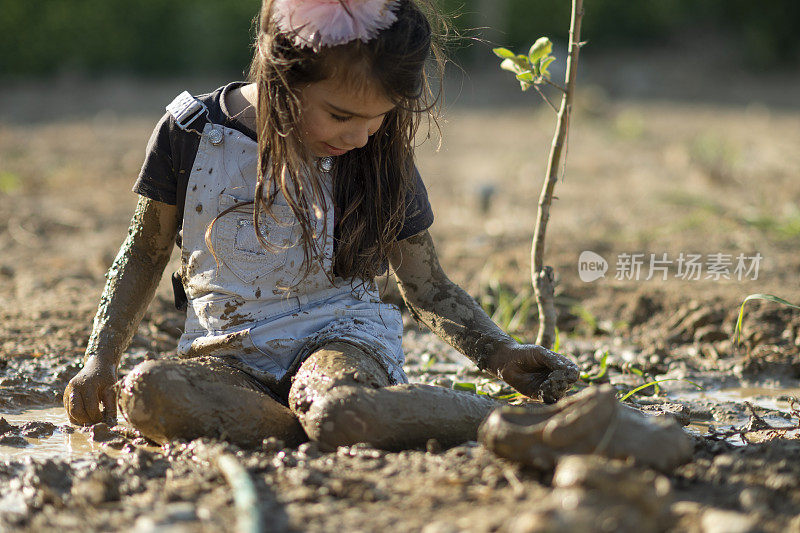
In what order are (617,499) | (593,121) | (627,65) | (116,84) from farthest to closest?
(627,65)
(116,84)
(593,121)
(617,499)

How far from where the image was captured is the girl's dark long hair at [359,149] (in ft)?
6.95

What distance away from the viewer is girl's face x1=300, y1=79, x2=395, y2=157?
84.2 inches

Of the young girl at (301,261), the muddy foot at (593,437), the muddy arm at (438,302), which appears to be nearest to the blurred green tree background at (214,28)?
the muddy arm at (438,302)

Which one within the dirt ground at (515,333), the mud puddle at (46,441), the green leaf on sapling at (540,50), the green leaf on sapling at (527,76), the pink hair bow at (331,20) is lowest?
the mud puddle at (46,441)

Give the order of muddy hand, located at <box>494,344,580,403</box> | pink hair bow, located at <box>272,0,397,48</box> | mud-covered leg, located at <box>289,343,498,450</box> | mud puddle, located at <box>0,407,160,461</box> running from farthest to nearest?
muddy hand, located at <box>494,344,580,403</box>, mud puddle, located at <box>0,407,160,461</box>, pink hair bow, located at <box>272,0,397,48</box>, mud-covered leg, located at <box>289,343,498,450</box>

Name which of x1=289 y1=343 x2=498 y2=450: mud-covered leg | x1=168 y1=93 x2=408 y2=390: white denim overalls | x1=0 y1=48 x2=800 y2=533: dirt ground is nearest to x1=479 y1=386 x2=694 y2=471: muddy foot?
x1=0 y1=48 x2=800 y2=533: dirt ground

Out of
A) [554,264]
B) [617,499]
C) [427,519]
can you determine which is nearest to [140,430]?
[427,519]

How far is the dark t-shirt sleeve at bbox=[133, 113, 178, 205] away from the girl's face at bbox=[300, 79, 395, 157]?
1.30ft

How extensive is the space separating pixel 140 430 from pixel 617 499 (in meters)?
1.15

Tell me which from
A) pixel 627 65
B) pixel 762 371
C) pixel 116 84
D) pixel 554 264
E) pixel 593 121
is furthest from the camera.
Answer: pixel 627 65

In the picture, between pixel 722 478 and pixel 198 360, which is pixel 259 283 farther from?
pixel 722 478

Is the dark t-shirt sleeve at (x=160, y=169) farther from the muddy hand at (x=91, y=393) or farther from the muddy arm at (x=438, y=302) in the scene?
the muddy arm at (x=438, y=302)

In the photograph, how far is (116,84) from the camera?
12.9 m

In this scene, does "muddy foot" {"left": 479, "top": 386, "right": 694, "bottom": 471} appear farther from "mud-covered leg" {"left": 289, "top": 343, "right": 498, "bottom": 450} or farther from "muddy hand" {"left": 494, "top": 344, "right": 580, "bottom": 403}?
"muddy hand" {"left": 494, "top": 344, "right": 580, "bottom": 403}
